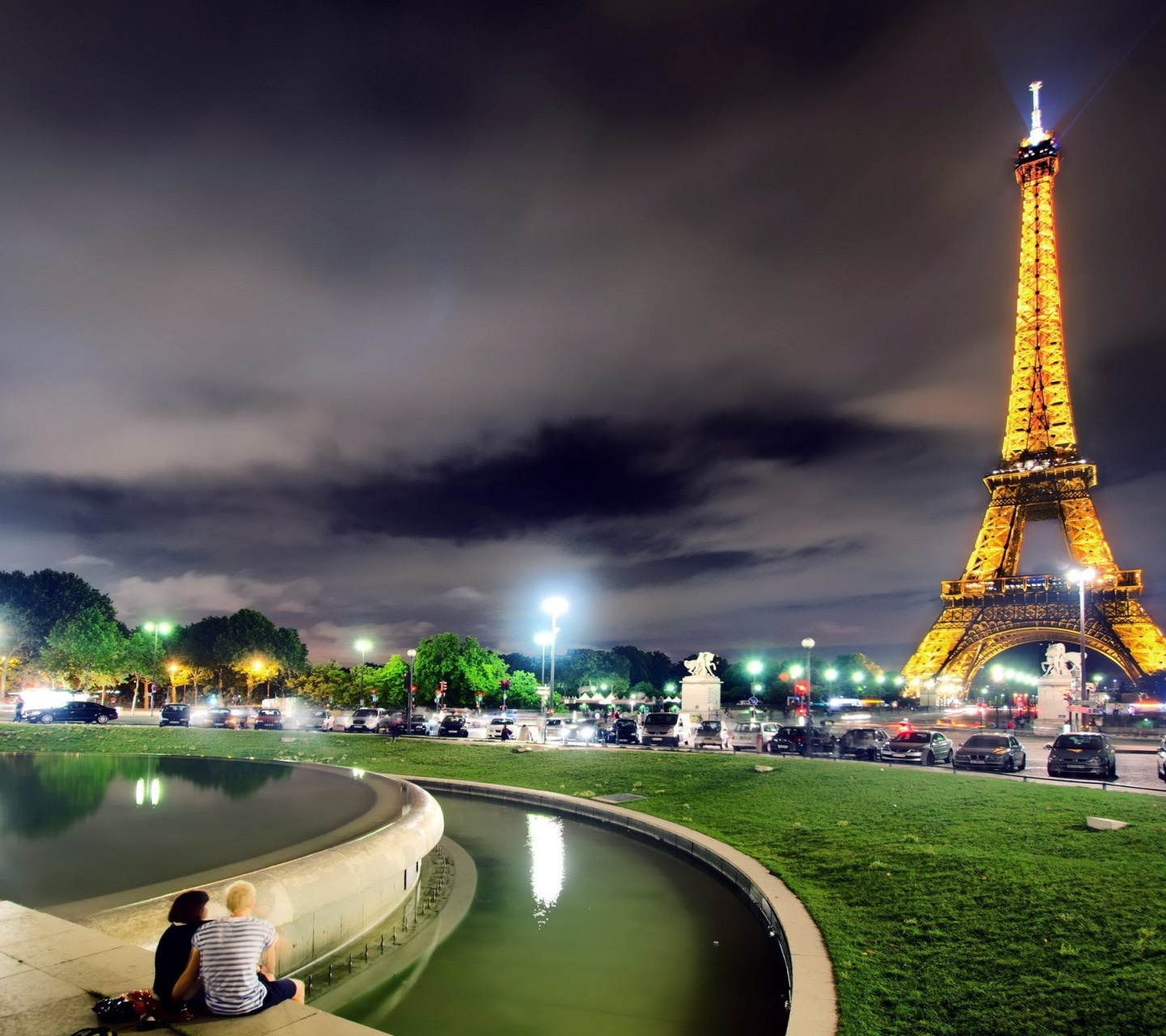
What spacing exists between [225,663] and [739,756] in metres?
95.1

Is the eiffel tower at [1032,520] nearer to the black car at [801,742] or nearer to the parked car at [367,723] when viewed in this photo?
the black car at [801,742]

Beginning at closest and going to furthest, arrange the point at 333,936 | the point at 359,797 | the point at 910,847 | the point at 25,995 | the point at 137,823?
the point at 25,995 → the point at 333,936 → the point at 910,847 → the point at 137,823 → the point at 359,797

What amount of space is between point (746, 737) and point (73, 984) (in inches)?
1610

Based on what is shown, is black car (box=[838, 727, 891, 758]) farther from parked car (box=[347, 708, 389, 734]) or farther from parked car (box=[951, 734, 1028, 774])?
parked car (box=[347, 708, 389, 734])

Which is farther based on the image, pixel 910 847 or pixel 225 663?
pixel 225 663

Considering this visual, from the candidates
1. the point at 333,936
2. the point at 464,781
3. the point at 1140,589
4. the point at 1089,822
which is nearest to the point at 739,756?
the point at 464,781

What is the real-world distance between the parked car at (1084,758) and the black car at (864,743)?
724cm

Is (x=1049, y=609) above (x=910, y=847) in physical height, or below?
above

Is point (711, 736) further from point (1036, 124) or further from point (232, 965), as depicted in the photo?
point (1036, 124)

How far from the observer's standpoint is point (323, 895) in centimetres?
895

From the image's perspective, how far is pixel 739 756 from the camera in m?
30.5

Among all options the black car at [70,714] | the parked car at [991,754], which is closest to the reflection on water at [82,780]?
the parked car at [991,754]

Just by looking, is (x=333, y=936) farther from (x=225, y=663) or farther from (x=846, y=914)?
(x=225, y=663)

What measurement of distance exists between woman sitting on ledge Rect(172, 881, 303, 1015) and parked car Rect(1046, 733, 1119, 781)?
87.3ft
